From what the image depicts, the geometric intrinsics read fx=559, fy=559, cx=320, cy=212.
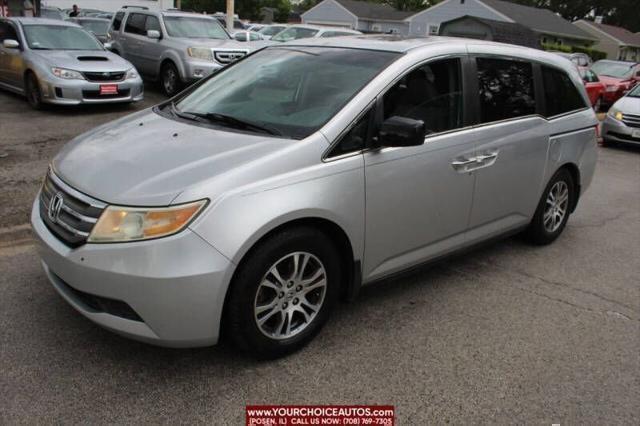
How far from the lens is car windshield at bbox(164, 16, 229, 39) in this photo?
39.1 feet

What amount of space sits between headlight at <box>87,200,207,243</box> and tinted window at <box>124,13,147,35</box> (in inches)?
433

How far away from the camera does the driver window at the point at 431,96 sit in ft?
11.5

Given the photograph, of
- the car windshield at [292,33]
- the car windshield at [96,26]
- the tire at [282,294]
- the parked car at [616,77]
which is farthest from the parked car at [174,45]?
the parked car at [616,77]

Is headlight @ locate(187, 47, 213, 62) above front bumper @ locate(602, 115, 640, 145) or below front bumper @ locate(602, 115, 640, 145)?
above

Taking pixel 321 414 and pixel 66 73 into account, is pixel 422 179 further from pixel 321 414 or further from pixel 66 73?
pixel 66 73

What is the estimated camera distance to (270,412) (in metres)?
2.76

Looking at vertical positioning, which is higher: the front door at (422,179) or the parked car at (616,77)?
the front door at (422,179)

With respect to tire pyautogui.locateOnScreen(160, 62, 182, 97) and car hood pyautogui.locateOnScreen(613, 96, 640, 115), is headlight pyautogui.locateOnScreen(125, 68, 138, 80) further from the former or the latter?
car hood pyautogui.locateOnScreen(613, 96, 640, 115)

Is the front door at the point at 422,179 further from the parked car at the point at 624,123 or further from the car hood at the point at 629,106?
the car hood at the point at 629,106

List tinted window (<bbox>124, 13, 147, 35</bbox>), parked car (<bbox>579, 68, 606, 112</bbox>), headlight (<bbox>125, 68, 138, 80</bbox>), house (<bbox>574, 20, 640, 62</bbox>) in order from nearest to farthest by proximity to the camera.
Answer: headlight (<bbox>125, 68, 138, 80</bbox>), tinted window (<bbox>124, 13, 147, 35</bbox>), parked car (<bbox>579, 68, 606, 112</bbox>), house (<bbox>574, 20, 640, 62</bbox>)

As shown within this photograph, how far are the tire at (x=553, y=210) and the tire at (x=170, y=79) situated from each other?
8278 mm

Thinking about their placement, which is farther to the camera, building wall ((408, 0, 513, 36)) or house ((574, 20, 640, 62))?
house ((574, 20, 640, 62))

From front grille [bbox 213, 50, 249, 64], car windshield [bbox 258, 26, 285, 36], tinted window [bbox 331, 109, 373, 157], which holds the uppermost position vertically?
car windshield [bbox 258, 26, 285, 36]

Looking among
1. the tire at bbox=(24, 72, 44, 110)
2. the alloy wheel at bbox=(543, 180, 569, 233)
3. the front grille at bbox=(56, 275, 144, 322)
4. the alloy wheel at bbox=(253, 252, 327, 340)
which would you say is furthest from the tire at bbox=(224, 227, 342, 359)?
the tire at bbox=(24, 72, 44, 110)
